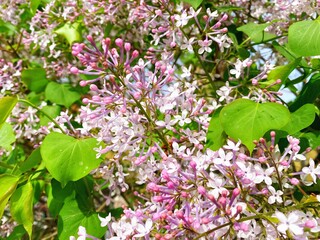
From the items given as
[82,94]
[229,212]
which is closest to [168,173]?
[229,212]

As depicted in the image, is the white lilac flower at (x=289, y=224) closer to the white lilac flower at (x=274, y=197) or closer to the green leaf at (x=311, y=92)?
the white lilac flower at (x=274, y=197)

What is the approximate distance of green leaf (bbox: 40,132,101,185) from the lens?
1387 millimetres

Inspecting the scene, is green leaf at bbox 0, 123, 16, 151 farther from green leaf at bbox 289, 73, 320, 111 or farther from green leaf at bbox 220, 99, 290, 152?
green leaf at bbox 289, 73, 320, 111

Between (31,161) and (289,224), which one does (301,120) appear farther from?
(31,161)

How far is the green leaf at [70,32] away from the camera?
7.57 feet

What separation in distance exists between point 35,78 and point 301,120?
1583 millimetres

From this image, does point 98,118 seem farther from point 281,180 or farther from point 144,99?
point 281,180

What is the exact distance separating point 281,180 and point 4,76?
1641mm

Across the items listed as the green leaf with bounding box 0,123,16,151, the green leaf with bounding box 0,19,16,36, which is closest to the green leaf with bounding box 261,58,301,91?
the green leaf with bounding box 0,123,16,151

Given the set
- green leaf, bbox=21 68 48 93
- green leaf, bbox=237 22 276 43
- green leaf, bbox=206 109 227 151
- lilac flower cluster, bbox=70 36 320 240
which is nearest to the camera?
lilac flower cluster, bbox=70 36 320 240

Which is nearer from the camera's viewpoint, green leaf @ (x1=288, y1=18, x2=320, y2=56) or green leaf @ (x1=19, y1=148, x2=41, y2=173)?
green leaf @ (x1=288, y1=18, x2=320, y2=56)

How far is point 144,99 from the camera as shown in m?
1.27

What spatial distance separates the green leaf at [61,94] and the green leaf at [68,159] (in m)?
0.94

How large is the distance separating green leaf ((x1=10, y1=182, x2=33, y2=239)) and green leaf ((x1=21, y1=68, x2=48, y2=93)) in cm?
104
